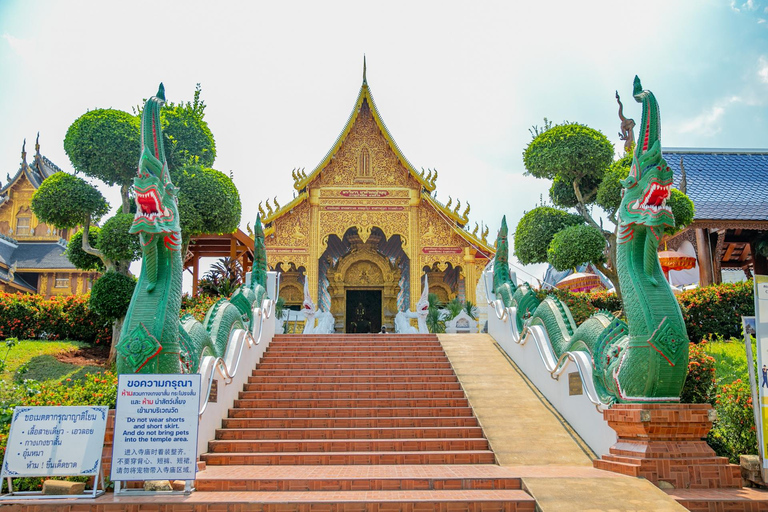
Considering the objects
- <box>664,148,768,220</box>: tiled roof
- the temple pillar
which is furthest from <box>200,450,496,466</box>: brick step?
the temple pillar

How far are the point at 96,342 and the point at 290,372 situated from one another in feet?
16.2

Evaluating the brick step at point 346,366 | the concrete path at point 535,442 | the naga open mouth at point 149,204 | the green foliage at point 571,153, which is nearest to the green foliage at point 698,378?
the concrete path at point 535,442

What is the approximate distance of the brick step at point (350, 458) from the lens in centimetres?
646

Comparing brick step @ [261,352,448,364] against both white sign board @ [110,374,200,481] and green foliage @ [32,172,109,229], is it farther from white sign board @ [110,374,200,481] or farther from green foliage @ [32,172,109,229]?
white sign board @ [110,374,200,481]

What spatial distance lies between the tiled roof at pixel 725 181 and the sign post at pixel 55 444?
40.1 feet

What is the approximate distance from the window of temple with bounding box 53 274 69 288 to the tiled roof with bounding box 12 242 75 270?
0.42 metres

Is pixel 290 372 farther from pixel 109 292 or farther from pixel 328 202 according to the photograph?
pixel 328 202

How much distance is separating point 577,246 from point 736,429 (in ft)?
18.4

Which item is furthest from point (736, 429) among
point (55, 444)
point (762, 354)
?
point (55, 444)

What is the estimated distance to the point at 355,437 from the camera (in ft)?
23.4

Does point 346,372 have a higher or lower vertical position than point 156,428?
higher

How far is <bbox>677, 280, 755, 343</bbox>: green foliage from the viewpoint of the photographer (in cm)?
1073

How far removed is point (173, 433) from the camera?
502 centimetres

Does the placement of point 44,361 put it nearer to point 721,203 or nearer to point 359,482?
point 359,482
